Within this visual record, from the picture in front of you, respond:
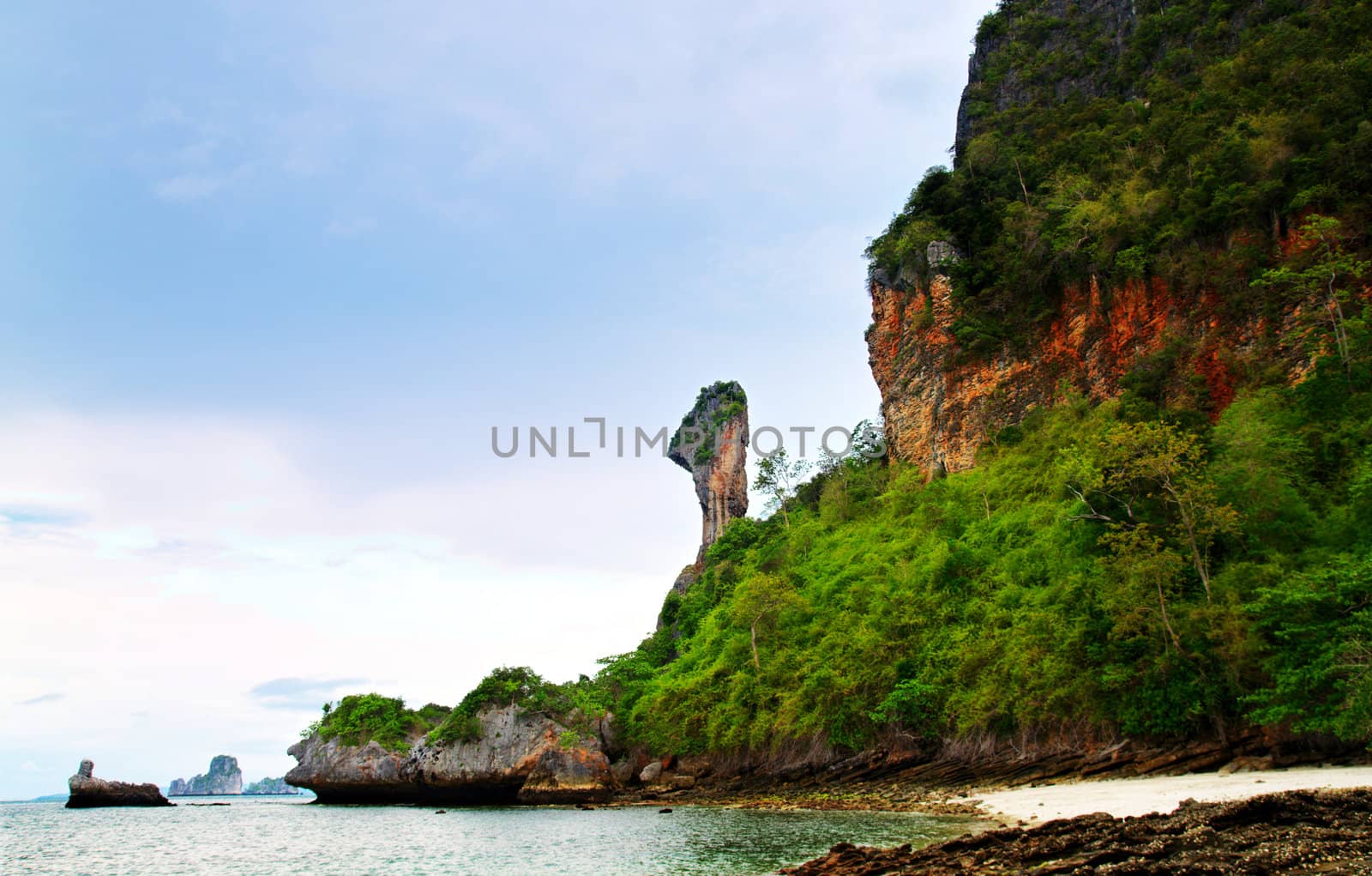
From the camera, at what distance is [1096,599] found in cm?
2292

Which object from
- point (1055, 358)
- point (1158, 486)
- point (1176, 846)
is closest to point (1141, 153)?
point (1055, 358)

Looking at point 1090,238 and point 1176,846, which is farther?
point 1090,238

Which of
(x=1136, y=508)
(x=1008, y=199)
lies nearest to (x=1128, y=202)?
(x=1008, y=199)

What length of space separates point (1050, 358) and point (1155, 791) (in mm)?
27342

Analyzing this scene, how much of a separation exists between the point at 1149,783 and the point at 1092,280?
27059 mm

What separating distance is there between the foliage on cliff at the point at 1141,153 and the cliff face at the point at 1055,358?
1.12m

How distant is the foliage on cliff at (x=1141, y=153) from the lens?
97.6 ft

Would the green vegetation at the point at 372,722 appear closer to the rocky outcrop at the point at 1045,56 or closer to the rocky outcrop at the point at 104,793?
the rocky outcrop at the point at 104,793

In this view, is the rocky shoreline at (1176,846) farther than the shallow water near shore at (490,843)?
No

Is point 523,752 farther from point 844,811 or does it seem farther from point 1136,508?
point 1136,508

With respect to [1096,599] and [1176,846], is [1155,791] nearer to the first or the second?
[1096,599]

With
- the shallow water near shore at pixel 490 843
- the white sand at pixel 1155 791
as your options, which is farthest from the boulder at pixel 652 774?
the white sand at pixel 1155 791

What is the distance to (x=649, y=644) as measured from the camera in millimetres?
57594

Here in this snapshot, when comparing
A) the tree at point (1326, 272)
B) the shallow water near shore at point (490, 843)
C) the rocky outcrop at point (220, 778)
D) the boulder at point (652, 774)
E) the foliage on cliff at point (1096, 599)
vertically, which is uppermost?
the tree at point (1326, 272)
